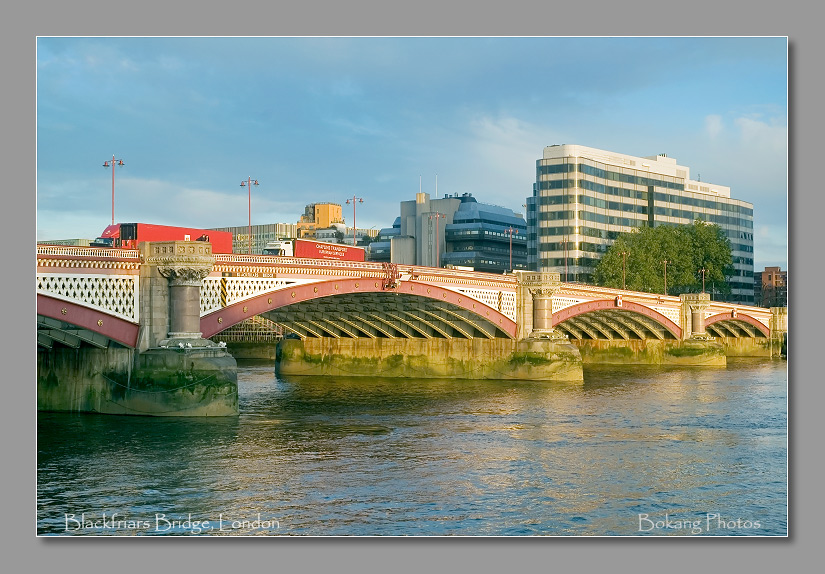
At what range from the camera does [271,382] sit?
71000mm

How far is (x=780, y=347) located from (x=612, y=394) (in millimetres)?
56066

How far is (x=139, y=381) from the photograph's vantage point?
43312mm

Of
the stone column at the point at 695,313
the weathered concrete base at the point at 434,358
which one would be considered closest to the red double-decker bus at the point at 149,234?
the weathered concrete base at the point at 434,358

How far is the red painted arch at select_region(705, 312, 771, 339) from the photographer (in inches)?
3896

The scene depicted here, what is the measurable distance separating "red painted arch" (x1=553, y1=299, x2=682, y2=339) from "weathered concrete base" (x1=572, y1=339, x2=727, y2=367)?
146cm

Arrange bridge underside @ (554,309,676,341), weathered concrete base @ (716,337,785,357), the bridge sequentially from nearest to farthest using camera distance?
the bridge, bridge underside @ (554,309,676,341), weathered concrete base @ (716,337,785,357)

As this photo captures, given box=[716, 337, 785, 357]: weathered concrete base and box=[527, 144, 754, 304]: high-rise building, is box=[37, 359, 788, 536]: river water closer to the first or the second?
box=[716, 337, 785, 357]: weathered concrete base

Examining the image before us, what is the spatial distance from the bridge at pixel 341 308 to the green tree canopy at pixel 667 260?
10.9 meters

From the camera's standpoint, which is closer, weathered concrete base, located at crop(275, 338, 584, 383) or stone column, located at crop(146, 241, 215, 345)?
stone column, located at crop(146, 241, 215, 345)

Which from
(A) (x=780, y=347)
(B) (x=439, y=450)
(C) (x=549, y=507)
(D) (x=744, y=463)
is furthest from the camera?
(A) (x=780, y=347)

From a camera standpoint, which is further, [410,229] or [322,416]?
[410,229]

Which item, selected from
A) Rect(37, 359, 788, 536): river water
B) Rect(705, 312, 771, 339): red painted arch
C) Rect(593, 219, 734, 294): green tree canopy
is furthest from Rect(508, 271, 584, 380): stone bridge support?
Rect(593, 219, 734, 294): green tree canopy
